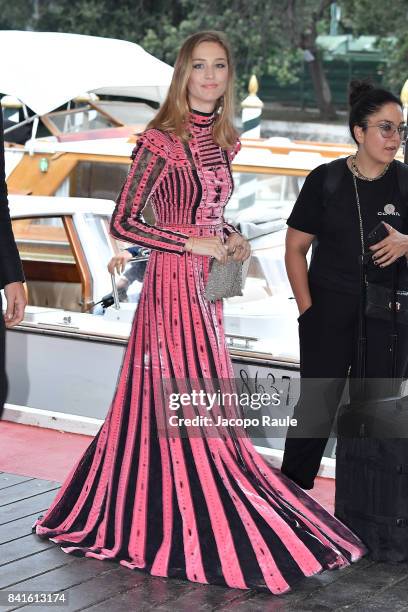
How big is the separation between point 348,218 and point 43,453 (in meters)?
2.08

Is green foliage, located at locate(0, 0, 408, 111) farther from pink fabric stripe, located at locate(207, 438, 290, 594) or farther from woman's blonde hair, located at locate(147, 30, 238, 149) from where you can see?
pink fabric stripe, located at locate(207, 438, 290, 594)

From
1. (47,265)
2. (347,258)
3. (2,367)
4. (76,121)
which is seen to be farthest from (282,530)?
(76,121)

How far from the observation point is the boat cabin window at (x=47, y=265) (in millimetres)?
9172

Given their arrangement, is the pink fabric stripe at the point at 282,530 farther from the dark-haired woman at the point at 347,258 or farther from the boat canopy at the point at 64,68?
the boat canopy at the point at 64,68

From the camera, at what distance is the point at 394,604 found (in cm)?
399

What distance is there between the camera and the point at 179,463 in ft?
14.1

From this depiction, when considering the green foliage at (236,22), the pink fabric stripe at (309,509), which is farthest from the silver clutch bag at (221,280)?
the green foliage at (236,22)

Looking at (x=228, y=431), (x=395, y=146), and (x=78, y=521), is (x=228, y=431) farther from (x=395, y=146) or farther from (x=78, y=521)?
(x=395, y=146)

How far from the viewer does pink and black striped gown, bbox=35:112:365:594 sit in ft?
13.7

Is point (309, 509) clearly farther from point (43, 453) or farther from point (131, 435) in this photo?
point (43, 453)

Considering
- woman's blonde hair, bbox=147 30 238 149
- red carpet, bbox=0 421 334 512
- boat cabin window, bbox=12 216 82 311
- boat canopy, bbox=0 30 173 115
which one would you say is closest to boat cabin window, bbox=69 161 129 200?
boat canopy, bbox=0 30 173 115

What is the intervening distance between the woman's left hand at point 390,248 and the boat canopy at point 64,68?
4938 mm

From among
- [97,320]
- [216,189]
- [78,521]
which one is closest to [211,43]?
[216,189]

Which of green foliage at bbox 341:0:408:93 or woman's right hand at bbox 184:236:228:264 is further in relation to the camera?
green foliage at bbox 341:0:408:93
